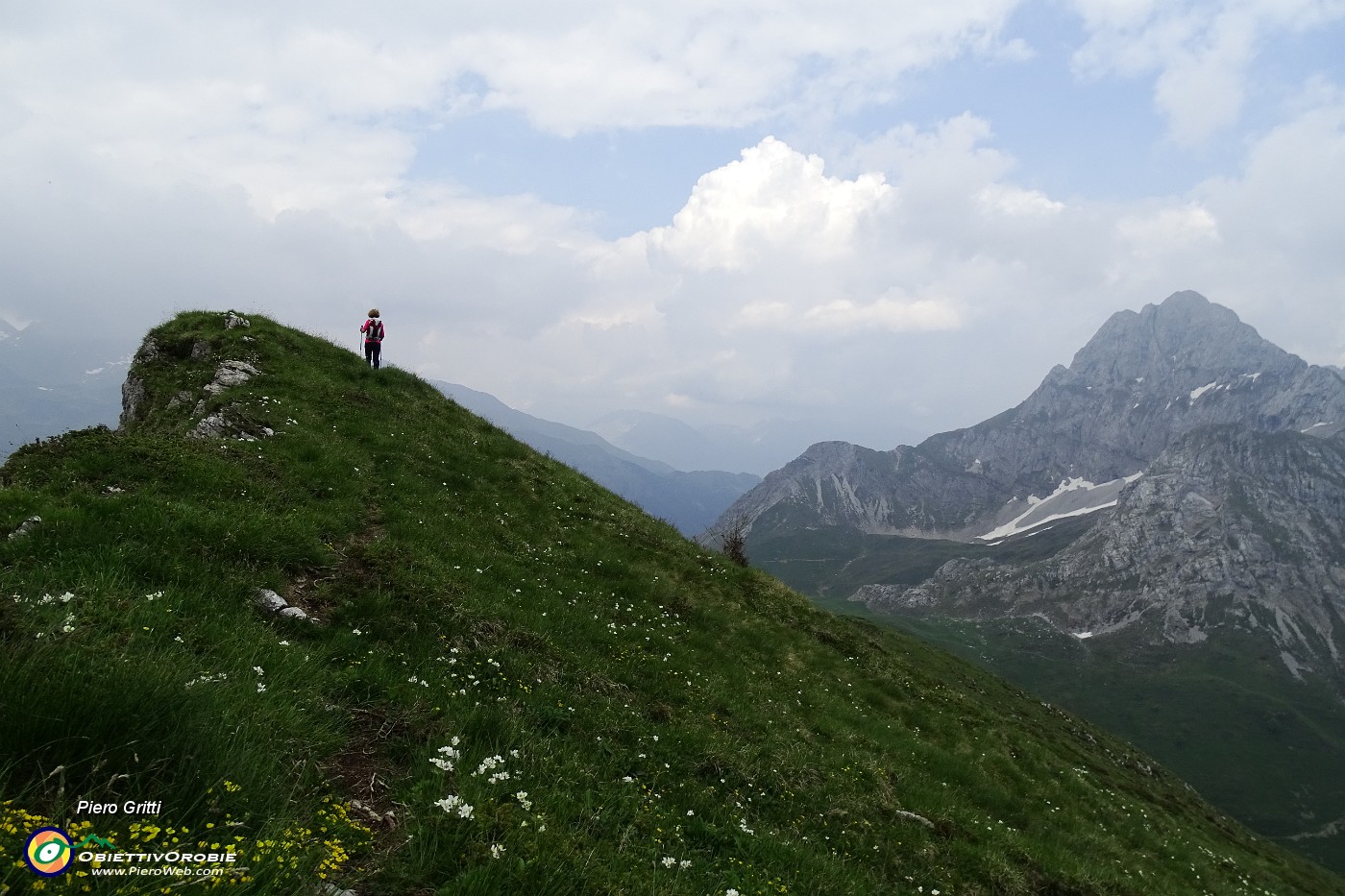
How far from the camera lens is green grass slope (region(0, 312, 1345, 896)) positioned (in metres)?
5.29

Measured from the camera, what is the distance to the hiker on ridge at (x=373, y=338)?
107ft

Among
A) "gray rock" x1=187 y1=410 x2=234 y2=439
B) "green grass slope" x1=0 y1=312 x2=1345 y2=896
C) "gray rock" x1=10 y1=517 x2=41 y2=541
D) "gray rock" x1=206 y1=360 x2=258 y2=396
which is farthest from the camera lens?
"gray rock" x1=206 y1=360 x2=258 y2=396

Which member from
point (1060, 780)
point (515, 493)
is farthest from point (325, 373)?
point (1060, 780)

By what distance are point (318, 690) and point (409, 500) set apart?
12276 millimetres

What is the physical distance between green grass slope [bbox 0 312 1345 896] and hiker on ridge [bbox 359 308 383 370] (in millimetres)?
5753

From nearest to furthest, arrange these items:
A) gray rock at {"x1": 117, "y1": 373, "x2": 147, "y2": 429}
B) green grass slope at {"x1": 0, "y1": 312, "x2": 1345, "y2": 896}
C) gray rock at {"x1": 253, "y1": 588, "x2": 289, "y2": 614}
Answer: green grass slope at {"x1": 0, "y1": 312, "x2": 1345, "y2": 896}
gray rock at {"x1": 253, "y1": 588, "x2": 289, "y2": 614}
gray rock at {"x1": 117, "y1": 373, "x2": 147, "y2": 429}

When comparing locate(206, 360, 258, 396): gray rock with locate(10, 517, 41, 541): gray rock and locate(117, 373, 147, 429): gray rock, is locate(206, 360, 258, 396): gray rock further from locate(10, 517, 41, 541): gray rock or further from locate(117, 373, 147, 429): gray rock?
locate(10, 517, 41, 541): gray rock

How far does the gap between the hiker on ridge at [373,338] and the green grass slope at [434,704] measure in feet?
18.9

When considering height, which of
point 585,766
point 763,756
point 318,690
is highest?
point 318,690

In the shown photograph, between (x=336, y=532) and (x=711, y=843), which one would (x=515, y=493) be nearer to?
(x=336, y=532)

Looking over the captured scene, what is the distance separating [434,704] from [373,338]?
1098 inches

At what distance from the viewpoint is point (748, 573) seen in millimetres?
30016

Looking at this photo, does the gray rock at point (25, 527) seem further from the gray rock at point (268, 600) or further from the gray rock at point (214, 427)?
the gray rock at point (214, 427)

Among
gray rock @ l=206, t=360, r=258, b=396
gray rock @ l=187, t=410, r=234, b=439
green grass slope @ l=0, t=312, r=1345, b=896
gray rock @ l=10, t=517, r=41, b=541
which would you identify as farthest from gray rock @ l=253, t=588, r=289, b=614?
gray rock @ l=206, t=360, r=258, b=396
